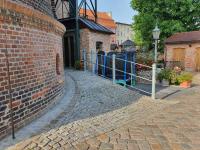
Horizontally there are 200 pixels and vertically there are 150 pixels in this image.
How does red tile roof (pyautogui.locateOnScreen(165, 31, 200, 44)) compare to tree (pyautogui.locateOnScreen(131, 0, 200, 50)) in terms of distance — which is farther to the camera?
tree (pyautogui.locateOnScreen(131, 0, 200, 50))

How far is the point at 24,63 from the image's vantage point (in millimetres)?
4922

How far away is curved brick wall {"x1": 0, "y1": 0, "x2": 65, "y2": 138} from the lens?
14.0ft

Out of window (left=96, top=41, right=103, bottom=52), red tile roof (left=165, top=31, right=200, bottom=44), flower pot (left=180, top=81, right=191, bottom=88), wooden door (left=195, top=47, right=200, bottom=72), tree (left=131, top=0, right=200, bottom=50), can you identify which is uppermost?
tree (left=131, top=0, right=200, bottom=50)

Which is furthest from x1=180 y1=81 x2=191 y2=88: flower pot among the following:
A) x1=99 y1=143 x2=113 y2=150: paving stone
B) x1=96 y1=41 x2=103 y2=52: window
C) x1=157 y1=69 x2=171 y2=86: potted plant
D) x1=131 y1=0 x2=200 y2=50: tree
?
x1=131 y1=0 x2=200 y2=50: tree

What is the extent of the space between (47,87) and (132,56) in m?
7.50

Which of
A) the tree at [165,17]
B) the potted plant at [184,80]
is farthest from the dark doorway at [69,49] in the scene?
the tree at [165,17]

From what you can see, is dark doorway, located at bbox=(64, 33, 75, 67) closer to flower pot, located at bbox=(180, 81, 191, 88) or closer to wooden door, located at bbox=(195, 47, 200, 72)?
flower pot, located at bbox=(180, 81, 191, 88)

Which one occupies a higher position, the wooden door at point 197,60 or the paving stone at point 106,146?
the wooden door at point 197,60

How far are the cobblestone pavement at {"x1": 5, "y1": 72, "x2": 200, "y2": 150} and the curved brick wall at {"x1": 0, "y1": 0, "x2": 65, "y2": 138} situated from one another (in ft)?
2.13

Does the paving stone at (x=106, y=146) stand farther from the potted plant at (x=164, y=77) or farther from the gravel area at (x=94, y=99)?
the potted plant at (x=164, y=77)

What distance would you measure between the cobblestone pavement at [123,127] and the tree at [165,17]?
18.9 meters

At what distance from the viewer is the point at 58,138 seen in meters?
4.34

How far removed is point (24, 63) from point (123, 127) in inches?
97.8

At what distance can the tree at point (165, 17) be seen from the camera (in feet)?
82.5
